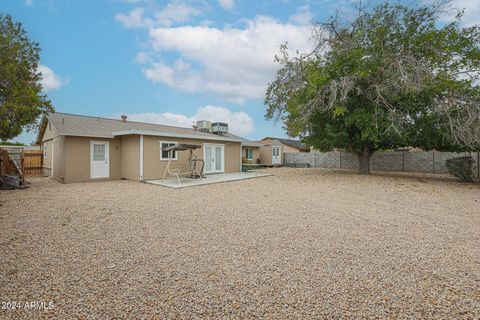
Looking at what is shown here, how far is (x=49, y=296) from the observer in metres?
2.26

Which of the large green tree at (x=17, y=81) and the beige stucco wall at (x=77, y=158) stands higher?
the large green tree at (x=17, y=81)

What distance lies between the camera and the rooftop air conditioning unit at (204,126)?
19.8 meters

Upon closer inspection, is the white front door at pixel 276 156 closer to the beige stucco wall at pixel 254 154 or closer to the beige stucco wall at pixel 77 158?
the beige stucco wall at pixel 254 154

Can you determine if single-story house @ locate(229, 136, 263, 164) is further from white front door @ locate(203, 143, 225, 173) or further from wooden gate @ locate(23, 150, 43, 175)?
wooden gate @ locate(23, 150, 43, 175)

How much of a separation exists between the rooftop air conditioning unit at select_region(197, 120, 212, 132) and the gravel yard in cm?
1445

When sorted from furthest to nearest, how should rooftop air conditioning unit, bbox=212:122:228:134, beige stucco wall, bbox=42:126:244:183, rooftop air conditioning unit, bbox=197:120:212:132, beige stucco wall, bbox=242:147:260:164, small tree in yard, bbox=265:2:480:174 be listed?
beige stucco wall, bbox=242:147:260:164, rooftop air conditioning unit, bbox=212:122:228:134, rooftop air conditioning unit, bbox=197:120:212:132, beige stucco wall, bbox=42:126:244:183, small tree in yard, bbox=265:2:480:174

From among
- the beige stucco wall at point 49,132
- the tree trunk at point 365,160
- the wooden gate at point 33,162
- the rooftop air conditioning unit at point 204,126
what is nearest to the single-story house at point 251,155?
the rooftop air conditioning unit at point 204,126

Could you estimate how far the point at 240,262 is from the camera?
299cm

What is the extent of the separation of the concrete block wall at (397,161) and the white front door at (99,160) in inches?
705

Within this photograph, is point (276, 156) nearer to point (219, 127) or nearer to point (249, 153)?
point (249, 153)

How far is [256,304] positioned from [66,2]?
11410 mm

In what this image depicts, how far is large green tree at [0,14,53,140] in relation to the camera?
789 centimetres

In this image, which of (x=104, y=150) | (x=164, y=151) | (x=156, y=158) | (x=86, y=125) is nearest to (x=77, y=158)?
(x=104, y=150)

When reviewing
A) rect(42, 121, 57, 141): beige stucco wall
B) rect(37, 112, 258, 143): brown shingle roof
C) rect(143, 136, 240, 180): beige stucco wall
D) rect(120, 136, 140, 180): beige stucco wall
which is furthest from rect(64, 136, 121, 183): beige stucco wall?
rect(42, 121, 57, 141): beige stucco wall
